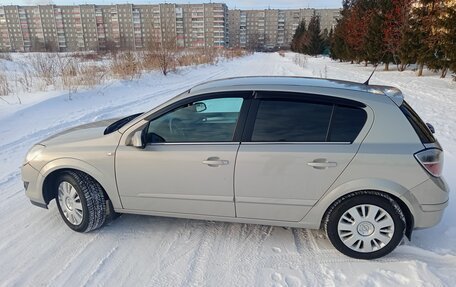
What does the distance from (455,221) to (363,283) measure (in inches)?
65.6

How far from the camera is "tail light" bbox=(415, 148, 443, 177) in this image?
2.70m

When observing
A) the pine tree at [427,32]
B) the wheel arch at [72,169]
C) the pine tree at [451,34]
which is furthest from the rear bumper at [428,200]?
the pine tree at [427,32]

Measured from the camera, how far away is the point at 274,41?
12325 cm

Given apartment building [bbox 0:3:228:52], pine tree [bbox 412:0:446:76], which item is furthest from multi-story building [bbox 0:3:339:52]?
pine tree [bbox 412:0:446:76]

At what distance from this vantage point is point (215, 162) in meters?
2.98

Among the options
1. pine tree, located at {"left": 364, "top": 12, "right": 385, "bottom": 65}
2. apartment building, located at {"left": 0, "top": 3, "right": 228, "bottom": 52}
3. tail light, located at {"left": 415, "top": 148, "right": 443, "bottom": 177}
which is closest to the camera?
tail light, located at {"left": 415, "top": 148, "right": 443, "bottom": 177}

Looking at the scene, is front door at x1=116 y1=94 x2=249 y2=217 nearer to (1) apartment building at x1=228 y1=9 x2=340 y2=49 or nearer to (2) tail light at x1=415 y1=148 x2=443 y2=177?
(2) tail light at x1=415 y1=148 x2=443 y2=177

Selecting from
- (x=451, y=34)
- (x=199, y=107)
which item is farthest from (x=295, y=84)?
(x=451, y=34)

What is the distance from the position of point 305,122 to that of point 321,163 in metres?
0.42

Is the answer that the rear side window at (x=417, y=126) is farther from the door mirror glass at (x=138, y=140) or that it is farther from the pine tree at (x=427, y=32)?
the pine tree at (x=427, y=32)

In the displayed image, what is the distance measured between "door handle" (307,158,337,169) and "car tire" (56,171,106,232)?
2327 millimetres

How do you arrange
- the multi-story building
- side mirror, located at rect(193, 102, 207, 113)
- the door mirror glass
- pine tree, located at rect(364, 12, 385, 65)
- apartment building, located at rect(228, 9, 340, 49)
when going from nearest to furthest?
the door mirror glass
side mirror, located at rect(193, 102, 207, 113)
pine tree, located at rect(364, 12, 385, 65)
the multi-story building
apartment building, located at rect(228, 9, 340, 49)

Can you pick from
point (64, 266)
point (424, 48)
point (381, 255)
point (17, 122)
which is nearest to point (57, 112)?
point (17, 122)

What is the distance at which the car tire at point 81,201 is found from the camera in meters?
3.36
